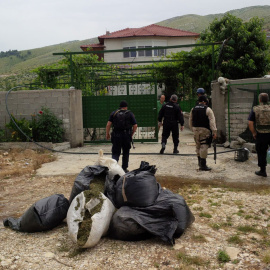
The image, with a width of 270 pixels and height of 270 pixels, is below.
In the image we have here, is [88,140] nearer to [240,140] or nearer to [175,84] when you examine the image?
[240,140]

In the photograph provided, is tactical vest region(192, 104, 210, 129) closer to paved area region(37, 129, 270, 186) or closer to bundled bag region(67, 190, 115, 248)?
paved area region(37, 129, 270, 186)

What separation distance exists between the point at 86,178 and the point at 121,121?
8.46 ft

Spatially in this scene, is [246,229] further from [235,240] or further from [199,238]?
[199,238]

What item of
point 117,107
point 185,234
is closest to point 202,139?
point 185,234

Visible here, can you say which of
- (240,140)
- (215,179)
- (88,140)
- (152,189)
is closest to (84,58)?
(88,140)

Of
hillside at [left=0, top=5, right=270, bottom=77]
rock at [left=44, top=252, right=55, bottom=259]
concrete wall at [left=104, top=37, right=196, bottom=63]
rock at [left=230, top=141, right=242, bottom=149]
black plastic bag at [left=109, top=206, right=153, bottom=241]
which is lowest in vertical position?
rock at [left=44, top=252, right=55, bottom=259]

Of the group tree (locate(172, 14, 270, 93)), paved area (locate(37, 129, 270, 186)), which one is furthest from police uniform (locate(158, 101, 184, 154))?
tree (locate(172, 14, 270, 93))

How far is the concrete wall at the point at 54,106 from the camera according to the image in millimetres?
10859

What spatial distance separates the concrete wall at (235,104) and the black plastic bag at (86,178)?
6.21m

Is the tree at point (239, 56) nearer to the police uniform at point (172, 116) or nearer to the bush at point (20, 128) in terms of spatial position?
the police uniform at point (172, 116)

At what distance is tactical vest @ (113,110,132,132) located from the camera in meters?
6.71

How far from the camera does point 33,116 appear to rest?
10.8m

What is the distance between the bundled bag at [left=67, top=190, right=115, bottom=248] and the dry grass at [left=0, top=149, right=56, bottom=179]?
13.5ft

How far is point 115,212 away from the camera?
3.81 m
